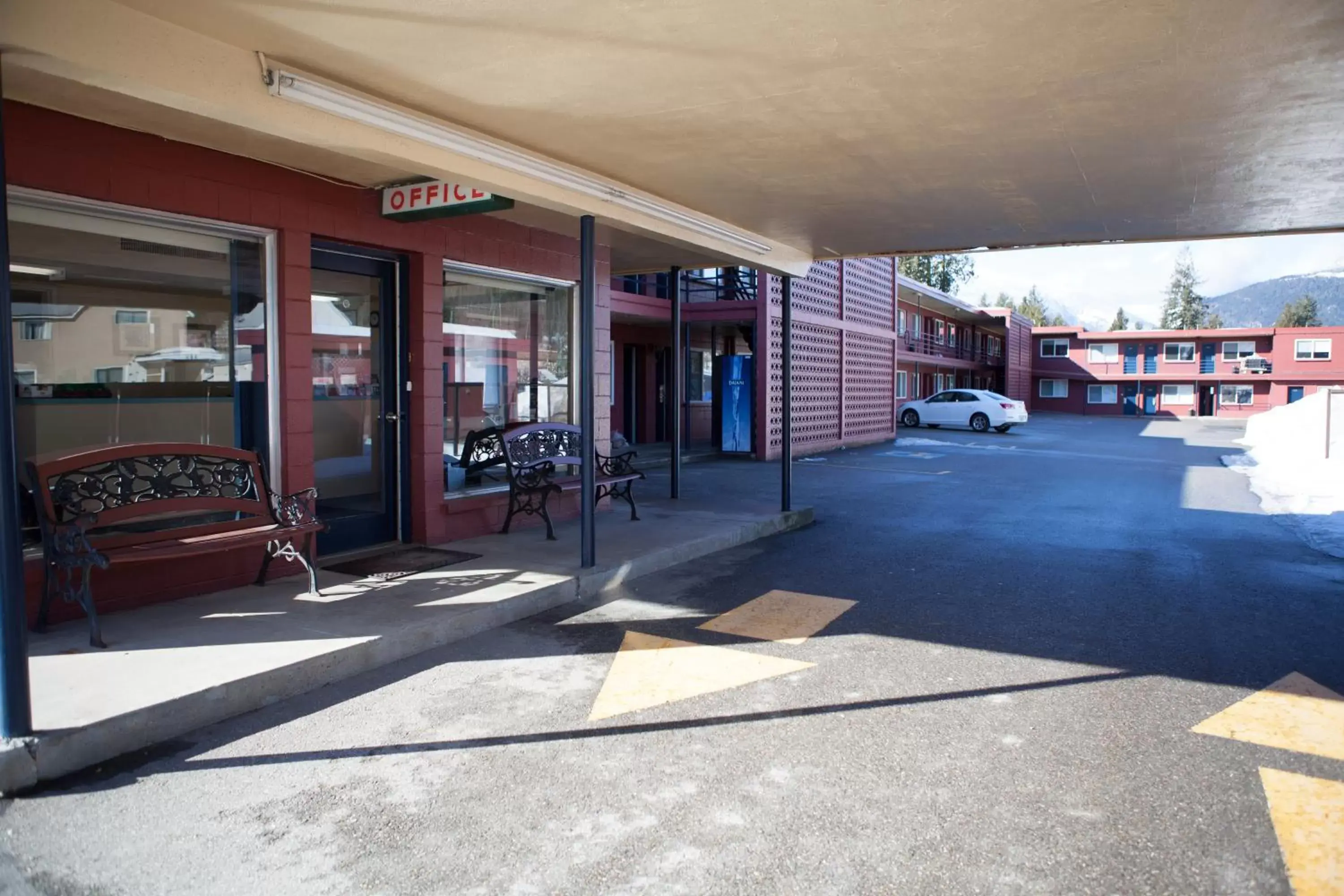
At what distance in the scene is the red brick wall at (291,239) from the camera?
507 centimetres

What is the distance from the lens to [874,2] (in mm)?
3801

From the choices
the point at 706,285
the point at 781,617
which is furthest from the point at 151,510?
the point at 706,285

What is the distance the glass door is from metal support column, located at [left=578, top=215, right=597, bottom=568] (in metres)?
1.86

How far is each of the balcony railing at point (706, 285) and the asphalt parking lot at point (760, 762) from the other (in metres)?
12.3

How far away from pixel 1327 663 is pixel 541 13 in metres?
5.50

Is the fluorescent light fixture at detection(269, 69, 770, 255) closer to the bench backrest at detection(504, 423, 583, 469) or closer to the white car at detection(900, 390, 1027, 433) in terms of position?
the bench backrest at detection(504, 423, 583, 469)

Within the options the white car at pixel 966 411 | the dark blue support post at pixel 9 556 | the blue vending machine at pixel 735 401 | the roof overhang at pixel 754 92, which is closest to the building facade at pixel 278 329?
the roof overhang at pixel 754 92

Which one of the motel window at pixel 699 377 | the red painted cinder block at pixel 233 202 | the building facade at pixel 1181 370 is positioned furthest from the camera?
the building facade at pixel 1181 370

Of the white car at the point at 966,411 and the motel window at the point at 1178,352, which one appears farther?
the motel window at the point at 1178,352

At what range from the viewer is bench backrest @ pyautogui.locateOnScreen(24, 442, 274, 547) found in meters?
4.82

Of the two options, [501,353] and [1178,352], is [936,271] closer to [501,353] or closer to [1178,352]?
[1178,352]

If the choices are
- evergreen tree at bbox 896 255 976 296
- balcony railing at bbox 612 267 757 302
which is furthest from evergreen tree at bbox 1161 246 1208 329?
balcony railing at bbox 612 267 757 302

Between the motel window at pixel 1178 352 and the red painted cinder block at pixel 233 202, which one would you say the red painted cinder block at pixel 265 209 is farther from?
the motel window at pixel 1178 352

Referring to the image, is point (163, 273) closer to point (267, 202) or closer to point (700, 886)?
point (267, 202)
